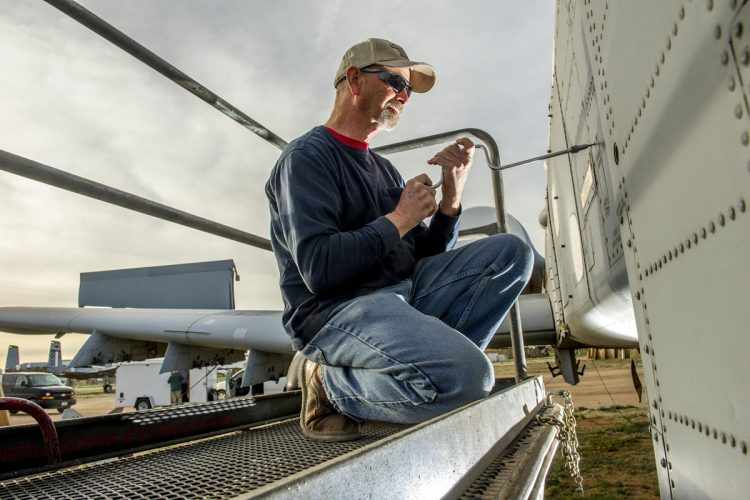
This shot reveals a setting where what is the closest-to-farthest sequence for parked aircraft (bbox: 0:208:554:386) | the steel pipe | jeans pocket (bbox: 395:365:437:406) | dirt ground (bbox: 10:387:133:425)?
jeans pocket (bbox: 395:365:437:406) → the steel pipe → parked aircraft (bbox: 0:208:554:386) → dirt ground (bbox: 10:387:133:425)

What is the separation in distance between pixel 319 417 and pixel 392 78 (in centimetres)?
114

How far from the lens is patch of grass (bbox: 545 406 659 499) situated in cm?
549

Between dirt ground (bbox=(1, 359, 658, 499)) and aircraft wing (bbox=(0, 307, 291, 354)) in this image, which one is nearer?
dirt ground (bbox=(1, 359, 658, 499))

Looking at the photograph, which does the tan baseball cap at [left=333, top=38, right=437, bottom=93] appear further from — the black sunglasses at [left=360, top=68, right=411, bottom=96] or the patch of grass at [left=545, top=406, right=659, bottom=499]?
the patch of grass at [left=545, top=406, right=659, bottom=499]

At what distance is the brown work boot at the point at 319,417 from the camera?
1.63 metres

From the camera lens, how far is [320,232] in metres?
1.42

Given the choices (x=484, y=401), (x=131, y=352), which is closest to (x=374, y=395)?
(x=484, y=401)

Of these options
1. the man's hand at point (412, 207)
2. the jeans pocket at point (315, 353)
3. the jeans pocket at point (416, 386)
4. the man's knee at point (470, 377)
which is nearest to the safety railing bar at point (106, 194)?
the jeans pocket at point (315, 353)

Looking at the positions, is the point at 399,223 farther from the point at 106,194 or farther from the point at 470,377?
the point at 106,194

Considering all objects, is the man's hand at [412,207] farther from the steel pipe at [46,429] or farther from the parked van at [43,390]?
the parked van at [43,390]

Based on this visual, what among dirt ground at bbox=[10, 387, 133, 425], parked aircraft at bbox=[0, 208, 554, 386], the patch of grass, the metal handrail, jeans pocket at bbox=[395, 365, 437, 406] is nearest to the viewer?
jeans pocket at bbox=[395, 365, 437, 406]

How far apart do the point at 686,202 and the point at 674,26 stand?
1.11 feet

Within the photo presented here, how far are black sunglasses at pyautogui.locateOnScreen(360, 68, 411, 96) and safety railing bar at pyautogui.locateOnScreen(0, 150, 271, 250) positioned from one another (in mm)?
907

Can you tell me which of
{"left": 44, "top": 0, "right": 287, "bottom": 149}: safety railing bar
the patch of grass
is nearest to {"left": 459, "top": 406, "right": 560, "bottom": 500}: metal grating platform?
{"left": 44, "top": 0, "right": 287, "bottom": 149}: safety railing bar
